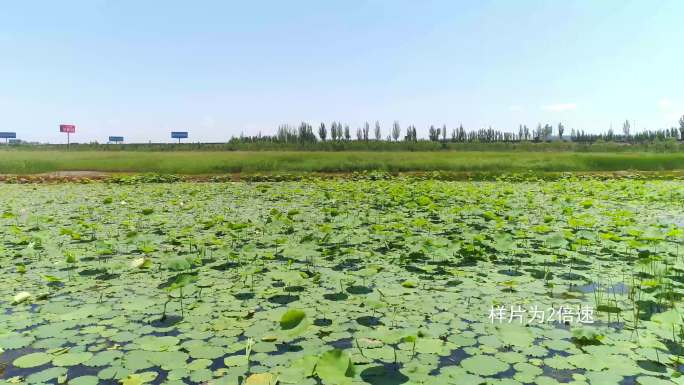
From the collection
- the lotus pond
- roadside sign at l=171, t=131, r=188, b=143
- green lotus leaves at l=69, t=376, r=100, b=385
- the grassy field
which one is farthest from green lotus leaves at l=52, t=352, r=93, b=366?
roadside sign at l=171, t=131, r=188, b=143

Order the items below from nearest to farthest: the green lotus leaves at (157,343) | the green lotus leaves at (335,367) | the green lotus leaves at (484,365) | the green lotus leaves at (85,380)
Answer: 1. the green lotus leaves at (335,367)
2. the green lotus leaves at (85,380)
3. the green lotus leaves at (484,365)
4. the green lotus leaves at (157,343)

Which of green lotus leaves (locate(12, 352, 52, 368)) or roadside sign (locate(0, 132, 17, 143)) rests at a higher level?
roadside sign (locate(0, 132, 17, 143))

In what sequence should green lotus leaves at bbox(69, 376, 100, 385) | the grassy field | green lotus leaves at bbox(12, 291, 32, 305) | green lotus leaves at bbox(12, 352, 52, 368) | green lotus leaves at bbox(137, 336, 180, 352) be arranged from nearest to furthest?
green lotus leaves at bbox(69, 376, 100, 385) → green lotus leaves at bbox(12, 352, 52, 368) → green lotus leaves at bbox(137, 336, 180, 352) → green lotus leaves at bbox(12, 291, 32, 305) → the grassy field

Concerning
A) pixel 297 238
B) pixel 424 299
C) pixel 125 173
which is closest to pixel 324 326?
pixel 424 299

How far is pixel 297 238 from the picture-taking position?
8.20 m

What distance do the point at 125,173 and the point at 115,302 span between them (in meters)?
24.2

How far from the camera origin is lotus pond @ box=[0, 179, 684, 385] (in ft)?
10.8

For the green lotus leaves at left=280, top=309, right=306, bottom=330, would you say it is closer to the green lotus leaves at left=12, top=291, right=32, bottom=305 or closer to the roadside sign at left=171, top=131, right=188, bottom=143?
the green lotus leaves at left=12, top=291, right=32, bottom=305

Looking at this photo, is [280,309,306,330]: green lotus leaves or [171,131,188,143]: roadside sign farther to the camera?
[171,131,188,143]: roadside sign

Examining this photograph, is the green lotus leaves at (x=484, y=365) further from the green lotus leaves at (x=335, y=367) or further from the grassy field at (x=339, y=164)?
the grassy field at (x=339, y=164)

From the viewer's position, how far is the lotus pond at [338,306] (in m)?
3.31

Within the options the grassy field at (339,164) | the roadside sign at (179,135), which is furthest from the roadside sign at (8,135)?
the grassy field at (339,164)

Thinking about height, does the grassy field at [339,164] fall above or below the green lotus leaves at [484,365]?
above

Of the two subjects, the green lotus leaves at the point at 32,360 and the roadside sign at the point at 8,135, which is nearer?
the green lotus leaves at the point at 32,360
